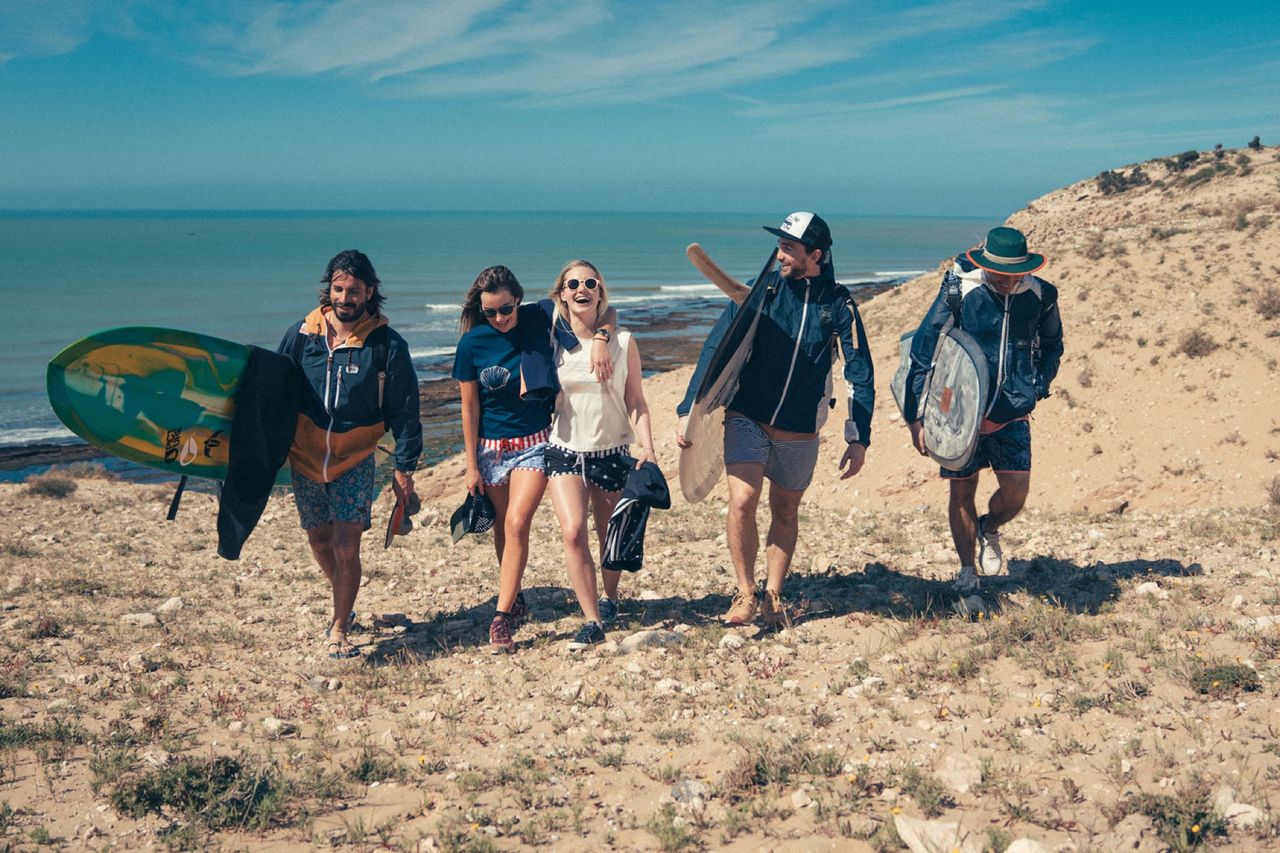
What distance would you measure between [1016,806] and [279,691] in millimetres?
3888

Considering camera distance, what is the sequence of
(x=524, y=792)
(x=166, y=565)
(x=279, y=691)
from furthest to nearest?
(x=166, y=565)
(x=279, y=691)
(x=524, y=792)

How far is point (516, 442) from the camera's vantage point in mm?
5832

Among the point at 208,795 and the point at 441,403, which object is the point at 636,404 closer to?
the point at 208,795

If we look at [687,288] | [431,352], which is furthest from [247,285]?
[431,352]

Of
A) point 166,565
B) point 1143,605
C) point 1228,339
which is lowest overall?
point 166,565

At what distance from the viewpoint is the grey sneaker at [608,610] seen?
6441mm

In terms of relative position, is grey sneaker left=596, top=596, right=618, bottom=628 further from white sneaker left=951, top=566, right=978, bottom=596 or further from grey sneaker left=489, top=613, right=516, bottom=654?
white sneaker left=951, top=566, right=978, bottom=596

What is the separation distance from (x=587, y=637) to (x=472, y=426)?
1411mm

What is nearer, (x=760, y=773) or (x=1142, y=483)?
(x=760, y=773)

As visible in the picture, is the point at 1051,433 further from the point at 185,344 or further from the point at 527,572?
the point at 185,344

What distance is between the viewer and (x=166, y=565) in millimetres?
9500

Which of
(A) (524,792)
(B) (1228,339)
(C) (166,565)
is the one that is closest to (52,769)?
(A) (524,792)

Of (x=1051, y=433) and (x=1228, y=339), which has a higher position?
(x=1228, y=339)

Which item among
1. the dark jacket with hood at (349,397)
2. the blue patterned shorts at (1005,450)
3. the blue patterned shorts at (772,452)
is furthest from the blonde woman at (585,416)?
the blue patterned shorts at (1005,450)
